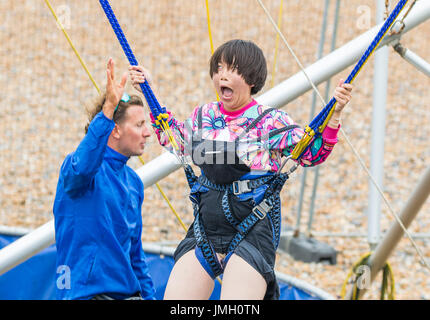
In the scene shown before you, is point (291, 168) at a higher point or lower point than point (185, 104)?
lower

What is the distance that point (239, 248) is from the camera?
1.98 m

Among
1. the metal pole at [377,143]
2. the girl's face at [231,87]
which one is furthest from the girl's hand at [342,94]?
the metal pole at [377,143]

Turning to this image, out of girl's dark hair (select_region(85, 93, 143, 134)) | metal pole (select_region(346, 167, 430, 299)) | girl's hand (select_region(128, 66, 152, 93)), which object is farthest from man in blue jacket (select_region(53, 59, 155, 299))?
metal pole (select_region(346, 167, 430, 299))

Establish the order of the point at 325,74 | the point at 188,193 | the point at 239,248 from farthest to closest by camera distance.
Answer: the point at 325,74 → the point at 188,193 → the point at 239,248

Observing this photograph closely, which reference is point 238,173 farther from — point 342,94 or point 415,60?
Result: point 415,60

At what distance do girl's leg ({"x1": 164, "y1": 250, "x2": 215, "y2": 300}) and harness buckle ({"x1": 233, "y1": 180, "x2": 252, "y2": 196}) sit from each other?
0.75ft

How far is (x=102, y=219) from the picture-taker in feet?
7.54

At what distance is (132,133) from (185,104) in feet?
18.1

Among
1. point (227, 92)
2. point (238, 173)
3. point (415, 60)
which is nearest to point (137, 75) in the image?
point (227, 92)

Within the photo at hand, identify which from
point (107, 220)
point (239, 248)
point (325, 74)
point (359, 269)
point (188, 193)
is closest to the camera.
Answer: point (239, 248)

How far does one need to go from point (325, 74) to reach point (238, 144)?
934 mm

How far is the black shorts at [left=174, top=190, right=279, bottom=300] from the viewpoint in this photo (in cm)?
198
